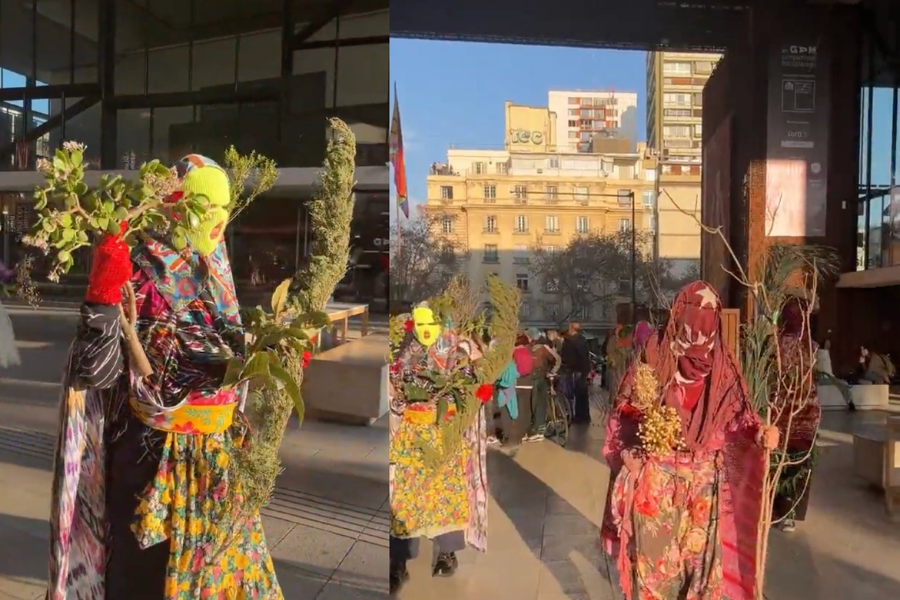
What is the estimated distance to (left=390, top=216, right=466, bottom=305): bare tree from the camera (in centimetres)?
283

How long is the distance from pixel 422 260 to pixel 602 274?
1379 mm

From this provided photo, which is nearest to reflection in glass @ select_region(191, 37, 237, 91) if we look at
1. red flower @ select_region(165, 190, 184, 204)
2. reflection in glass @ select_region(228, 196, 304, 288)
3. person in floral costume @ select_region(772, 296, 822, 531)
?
reflection in glass @ select_region(228, 196, 304, 288)

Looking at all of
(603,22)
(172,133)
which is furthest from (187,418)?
(603,22)

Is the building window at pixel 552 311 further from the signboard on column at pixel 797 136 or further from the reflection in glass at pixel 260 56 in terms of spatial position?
the reflection in glass at pixel 260 56

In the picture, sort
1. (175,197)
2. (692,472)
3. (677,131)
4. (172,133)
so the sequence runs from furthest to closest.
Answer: (677,131) < (692,472) < (172,133) < (175,197)

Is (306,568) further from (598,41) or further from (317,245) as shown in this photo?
(598,41)

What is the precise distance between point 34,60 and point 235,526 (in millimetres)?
1678

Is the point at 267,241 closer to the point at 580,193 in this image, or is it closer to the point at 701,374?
the point at 701,374

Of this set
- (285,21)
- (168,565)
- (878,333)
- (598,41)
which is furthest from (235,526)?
(878,333)

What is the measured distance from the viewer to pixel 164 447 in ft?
5.65

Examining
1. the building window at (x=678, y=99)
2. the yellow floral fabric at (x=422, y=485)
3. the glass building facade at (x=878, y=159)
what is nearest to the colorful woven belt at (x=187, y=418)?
the yellow floral fabric at (x=422, y=485)

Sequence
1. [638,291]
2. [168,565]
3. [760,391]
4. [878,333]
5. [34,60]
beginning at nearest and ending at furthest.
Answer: [168,565] < [34,60] < [760,391] < [638,291] < [878,333]

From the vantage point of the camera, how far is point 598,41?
4.13 meters

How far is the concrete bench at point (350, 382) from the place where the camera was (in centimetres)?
212
